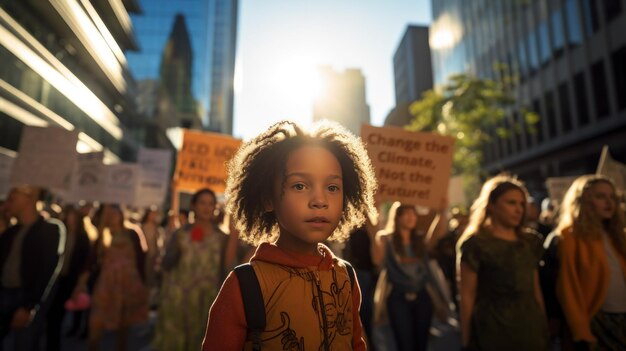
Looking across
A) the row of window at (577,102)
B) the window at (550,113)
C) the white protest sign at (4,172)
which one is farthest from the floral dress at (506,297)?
the window at (550,113)

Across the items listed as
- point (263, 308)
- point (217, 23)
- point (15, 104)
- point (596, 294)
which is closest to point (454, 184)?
point (596, 294)

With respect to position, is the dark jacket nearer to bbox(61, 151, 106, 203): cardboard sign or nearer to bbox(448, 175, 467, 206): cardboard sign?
bbox(61, 151, 106, 203): cardboard sign

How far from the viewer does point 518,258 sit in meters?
3.21

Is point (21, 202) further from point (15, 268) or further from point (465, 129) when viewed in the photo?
point (465, 129)

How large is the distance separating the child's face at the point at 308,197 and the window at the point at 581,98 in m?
25.8

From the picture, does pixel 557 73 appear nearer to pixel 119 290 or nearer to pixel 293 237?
pixel 119 290

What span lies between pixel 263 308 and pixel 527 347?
2567mm

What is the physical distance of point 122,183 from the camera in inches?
330

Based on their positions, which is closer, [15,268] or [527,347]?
[527,347]

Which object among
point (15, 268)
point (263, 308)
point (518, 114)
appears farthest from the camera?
point (518, 114)

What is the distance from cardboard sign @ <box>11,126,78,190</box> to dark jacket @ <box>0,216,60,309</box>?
1894mm

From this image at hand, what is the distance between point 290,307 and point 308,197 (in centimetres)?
39

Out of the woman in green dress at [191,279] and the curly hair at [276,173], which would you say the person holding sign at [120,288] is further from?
the curly hair at [276,173]

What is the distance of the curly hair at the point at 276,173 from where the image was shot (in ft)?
5.33
